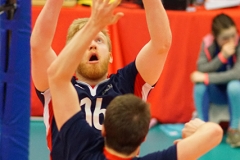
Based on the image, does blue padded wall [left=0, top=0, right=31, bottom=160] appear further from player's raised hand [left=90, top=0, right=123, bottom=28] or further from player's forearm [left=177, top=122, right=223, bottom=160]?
player's forearm [left=177, top=122, right=223, bottom=160]

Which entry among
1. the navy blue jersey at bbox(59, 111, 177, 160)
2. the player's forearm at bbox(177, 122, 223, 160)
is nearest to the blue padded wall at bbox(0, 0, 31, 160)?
the navy blue jersey at bbox(59, 111, 177, 160)

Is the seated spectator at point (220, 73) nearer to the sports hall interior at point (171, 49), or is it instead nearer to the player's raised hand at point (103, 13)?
the sports hall interior at point (171, 49)

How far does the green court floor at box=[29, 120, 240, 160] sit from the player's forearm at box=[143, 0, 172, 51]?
65.3 inches

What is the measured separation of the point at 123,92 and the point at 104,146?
0.34m

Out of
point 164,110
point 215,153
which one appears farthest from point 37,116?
point 215,153

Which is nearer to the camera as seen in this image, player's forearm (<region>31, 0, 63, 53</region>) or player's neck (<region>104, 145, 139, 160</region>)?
player's neck (<region>104, 145, 139, 160</region>)

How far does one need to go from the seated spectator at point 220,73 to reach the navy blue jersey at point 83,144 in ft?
6.62

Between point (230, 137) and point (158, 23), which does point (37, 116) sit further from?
point (158, 23)

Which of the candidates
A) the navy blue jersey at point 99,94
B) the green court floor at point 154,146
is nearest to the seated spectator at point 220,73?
the green court floor at point 154,146

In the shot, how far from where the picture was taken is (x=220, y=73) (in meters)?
3.14

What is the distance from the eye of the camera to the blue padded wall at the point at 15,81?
1.47 m

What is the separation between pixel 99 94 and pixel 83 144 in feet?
1.11

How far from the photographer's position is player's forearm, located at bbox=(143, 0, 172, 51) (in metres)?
1.39

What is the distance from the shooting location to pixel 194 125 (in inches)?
50.3
